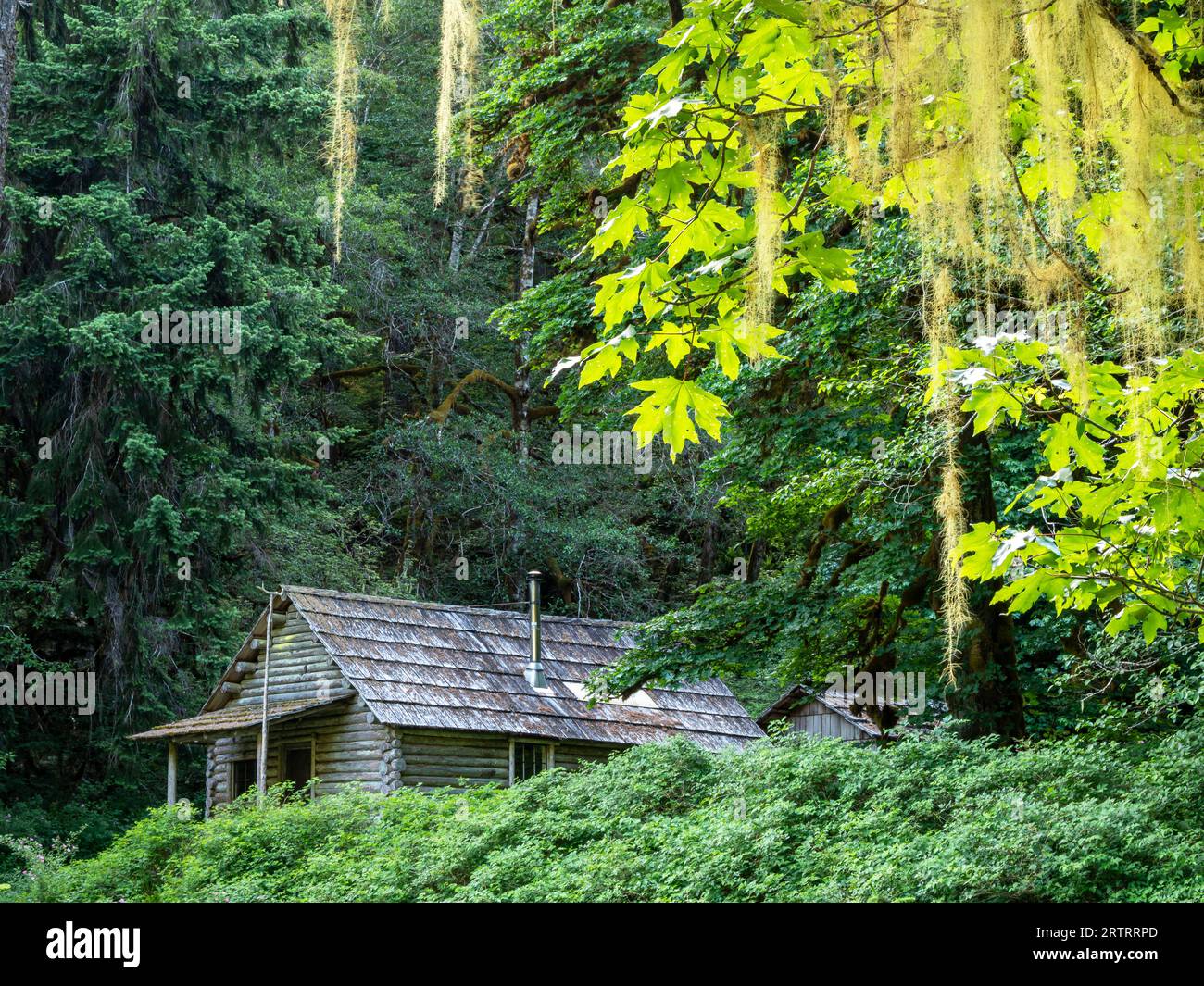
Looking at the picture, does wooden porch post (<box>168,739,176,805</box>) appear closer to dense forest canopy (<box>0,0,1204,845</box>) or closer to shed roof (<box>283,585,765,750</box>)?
dense forest canopy (<box>0,0,1204,845</box>)

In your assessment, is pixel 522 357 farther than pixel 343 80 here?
Yes

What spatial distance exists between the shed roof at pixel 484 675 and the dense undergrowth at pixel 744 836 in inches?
179

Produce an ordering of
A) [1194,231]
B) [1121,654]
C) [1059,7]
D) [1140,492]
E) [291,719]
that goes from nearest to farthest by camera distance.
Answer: [1059,7] < [1194,231] < [1140,492] < [1121,654] < [291,719]

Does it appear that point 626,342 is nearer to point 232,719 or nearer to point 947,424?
point 947,424

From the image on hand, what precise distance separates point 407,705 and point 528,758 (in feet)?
8.49

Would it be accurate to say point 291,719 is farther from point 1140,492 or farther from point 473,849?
point 1140,492

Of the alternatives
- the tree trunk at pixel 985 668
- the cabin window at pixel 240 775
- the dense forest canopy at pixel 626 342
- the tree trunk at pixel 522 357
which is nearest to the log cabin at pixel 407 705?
the cabin window at pixel 240 775

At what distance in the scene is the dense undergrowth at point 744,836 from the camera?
8562 mm

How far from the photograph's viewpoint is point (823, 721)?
28.9 metres

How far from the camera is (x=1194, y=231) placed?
16.0 feet

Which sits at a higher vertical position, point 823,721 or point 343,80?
point 343,80

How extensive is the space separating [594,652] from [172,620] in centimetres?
688

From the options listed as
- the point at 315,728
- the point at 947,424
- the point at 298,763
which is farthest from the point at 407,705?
the point at 947,424
